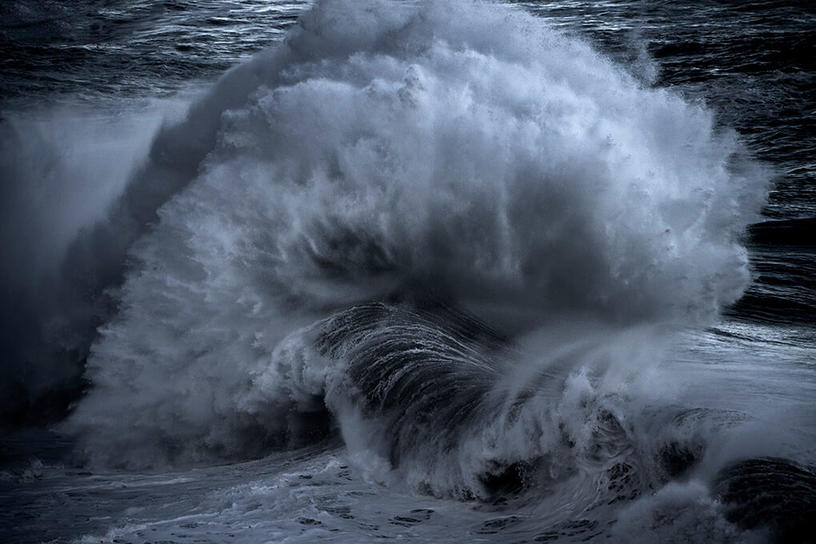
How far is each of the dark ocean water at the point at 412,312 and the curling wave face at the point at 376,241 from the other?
0.09ft

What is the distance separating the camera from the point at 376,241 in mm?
8430

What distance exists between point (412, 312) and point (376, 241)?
84cm

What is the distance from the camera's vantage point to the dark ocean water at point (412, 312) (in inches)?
214

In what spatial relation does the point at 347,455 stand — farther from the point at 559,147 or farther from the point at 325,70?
the point at 325,70

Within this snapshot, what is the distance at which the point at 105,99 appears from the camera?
57.6 ft

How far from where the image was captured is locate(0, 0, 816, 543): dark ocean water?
5426 millimetres

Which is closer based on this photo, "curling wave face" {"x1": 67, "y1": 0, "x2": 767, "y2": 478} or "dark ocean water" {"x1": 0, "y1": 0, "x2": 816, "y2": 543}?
"dark ocean water" {"x1": 0, "y1": 0, "x2": 816, "y2": 543}

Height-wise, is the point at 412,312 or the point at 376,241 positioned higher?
the point at 376,241

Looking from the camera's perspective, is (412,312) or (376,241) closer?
(412,312)

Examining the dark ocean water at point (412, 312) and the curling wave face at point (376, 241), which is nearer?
the dark ocean water at point (412, 312)

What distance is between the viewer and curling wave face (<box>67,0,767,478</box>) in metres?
7.16

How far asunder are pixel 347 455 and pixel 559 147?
3.98 m

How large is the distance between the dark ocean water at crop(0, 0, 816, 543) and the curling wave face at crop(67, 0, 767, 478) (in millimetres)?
28

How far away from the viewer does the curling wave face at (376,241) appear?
7160mm
